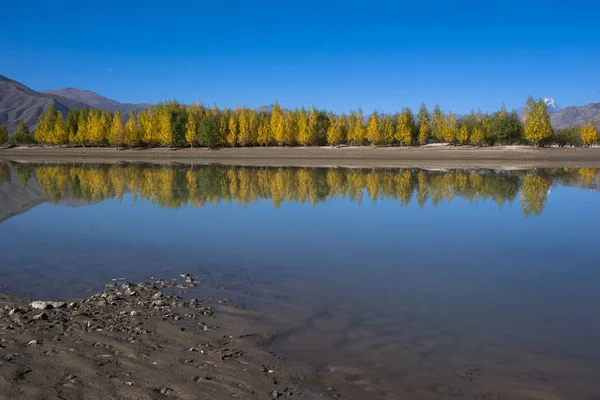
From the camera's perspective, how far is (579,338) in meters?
6.54

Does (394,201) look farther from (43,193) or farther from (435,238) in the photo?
(43,193)

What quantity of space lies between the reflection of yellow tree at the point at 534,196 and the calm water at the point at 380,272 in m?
0.29

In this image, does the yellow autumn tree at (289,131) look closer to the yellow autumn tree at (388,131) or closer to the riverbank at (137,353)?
the yellow autumn tree at (388,131)

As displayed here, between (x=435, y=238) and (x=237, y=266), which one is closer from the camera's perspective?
(x=237, y=266)

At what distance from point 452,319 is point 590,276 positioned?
4.39 meters

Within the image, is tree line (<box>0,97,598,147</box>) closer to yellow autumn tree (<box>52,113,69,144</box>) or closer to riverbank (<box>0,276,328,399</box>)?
yellow autumn tree (<box>52,113,69,144</box>)

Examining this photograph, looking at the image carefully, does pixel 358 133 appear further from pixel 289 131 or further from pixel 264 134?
pixel 264 134

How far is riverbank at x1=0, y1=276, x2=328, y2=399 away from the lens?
487 cm

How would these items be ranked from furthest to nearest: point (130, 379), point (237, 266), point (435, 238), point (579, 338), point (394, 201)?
point (394, 201) < point (435, 238) < point (237, 266) < point (579, 338) < point (130, 379)

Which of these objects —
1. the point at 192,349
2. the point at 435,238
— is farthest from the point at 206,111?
the point at 192,349

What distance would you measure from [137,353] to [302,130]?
89.2 m

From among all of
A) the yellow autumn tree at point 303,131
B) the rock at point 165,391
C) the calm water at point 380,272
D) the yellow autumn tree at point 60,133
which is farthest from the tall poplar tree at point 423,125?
the rock at point 165,391

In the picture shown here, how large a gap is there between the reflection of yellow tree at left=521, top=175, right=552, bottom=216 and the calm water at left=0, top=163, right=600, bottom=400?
0.29 m

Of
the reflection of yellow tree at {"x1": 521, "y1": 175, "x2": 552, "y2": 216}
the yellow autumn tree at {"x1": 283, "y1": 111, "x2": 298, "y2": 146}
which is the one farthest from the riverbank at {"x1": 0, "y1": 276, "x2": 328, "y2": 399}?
the yellow autumn tree at {"x1": 283, "y1": 111, "x2": 298, "y2": 146}
